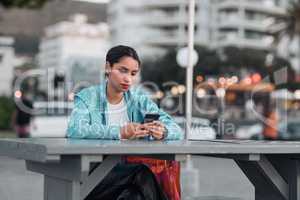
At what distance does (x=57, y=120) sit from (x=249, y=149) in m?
23.6

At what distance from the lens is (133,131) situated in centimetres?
418

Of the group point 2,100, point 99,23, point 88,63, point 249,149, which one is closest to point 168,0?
point 99,23

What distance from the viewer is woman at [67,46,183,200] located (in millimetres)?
4164

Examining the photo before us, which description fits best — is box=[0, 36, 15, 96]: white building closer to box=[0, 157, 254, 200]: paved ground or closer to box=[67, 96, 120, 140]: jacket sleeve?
box=[0, 157, 254, 200]: paved ground

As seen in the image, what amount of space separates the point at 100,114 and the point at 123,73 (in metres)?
0.32

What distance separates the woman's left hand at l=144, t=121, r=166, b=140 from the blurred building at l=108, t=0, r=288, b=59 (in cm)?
7891

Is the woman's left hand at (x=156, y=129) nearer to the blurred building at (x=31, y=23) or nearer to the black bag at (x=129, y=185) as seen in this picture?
the black bag at (x=129, y=185)

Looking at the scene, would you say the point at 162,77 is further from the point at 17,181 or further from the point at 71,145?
the point at 71,145

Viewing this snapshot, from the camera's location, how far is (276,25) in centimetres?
5347

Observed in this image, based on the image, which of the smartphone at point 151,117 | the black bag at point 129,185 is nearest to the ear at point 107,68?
the smartphone at point 151,117

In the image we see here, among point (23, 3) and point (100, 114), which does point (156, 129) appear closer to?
point (100, 114)

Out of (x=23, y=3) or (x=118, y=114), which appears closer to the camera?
(x=118, y=114)

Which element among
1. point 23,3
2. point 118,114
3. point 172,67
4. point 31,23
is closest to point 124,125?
point 118,114

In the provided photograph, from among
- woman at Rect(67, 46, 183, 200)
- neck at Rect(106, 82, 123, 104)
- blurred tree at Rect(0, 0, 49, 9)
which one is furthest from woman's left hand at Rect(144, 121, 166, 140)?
blurred tree at Rect(0, 0, 49, 9)
